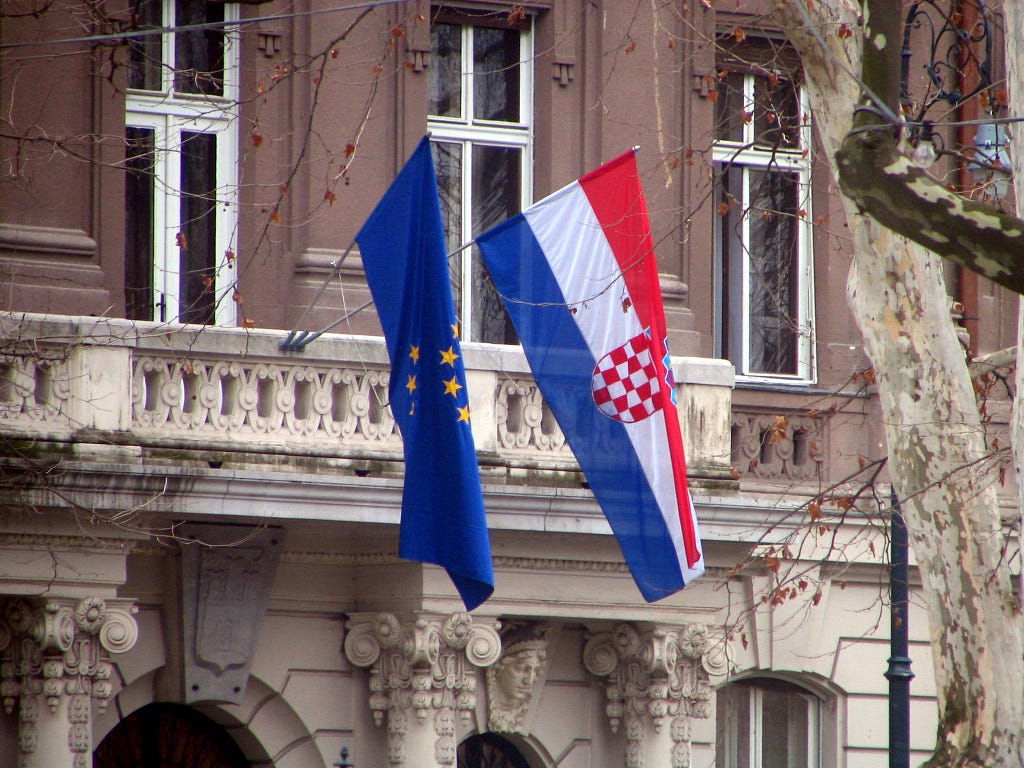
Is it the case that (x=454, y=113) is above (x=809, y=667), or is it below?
Answer: above

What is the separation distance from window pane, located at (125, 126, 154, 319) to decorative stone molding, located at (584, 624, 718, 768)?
4.65 m

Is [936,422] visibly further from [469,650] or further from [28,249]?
[28,249]

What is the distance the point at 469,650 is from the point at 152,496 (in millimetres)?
2923

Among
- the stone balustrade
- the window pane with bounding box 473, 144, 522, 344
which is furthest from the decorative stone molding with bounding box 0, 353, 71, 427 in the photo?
the window pane with bounding box 473, 144, 522, 344

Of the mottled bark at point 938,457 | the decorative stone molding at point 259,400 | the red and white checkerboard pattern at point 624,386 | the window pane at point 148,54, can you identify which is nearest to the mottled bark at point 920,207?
the mottled bark at point 938,457

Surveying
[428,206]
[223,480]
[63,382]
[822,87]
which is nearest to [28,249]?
[63,382]

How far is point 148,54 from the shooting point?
16953 millimetres

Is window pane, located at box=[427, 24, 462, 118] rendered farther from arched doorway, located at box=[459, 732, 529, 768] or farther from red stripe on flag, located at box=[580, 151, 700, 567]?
arched doorway, located at box=[459, 732, 529, 768]

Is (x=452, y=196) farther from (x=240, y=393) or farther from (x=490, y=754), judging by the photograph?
(x=490, y=754)

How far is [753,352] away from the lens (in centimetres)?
1911

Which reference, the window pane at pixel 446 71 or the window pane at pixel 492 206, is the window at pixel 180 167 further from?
the window pane at pixel 492 206

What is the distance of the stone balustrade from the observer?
15.1 metres

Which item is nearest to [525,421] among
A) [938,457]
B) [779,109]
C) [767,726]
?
[779,109]

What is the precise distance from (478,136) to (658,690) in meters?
4.88
